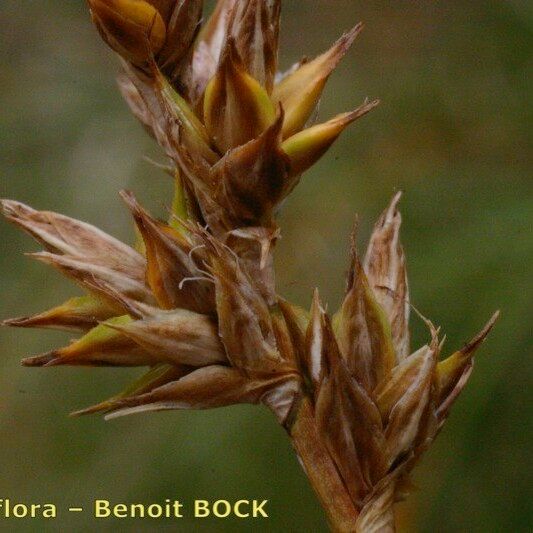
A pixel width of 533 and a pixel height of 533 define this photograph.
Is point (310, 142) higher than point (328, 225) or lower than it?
higher

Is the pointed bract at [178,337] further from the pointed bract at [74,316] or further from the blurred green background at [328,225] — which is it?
the blurred green background at [328,225]

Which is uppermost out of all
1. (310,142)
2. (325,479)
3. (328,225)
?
(310,142)

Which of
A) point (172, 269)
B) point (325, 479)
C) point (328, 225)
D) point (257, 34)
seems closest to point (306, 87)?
point (257, 34)

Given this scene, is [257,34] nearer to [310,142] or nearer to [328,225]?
[310,142]

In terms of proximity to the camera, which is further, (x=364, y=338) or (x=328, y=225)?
(x=328, y=225)

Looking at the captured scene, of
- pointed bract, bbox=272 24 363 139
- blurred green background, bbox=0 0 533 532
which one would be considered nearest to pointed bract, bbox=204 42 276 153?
pointed bract, bbox=272 24 363 139
